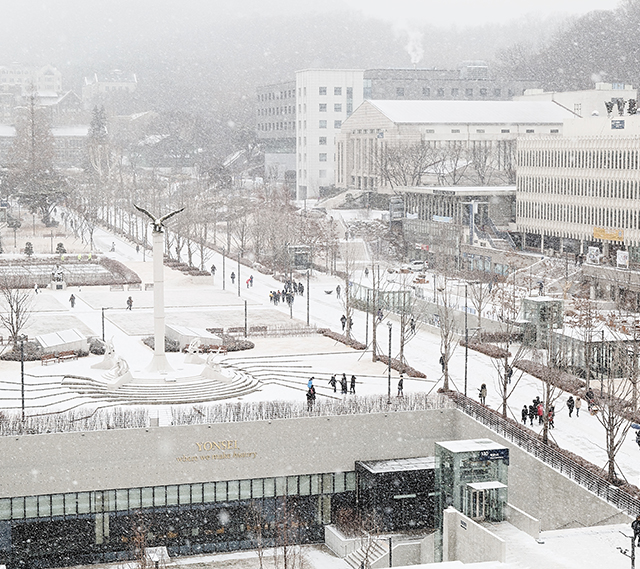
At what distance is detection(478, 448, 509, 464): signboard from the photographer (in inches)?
1334

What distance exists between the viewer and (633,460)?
3588 centimetres

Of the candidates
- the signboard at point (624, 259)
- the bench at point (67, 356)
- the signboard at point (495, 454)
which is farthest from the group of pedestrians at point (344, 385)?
the signboard at point (624, 259)

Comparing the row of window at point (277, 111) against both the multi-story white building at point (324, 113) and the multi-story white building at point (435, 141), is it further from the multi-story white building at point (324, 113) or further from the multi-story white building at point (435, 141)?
the multi-story white building at point (435, 141)

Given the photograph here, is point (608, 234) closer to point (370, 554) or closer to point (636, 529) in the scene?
point (370, 554)

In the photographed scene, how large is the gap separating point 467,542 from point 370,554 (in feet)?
15.7

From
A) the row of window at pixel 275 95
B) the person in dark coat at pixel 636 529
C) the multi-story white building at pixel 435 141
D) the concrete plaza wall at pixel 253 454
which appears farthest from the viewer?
the row of window at pixel 275 95

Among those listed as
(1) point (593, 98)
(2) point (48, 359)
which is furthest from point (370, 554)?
(1) point (593, 98)

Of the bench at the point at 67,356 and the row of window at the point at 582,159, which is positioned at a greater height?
the row of window at the point at 582,159

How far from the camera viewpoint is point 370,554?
34.9 m

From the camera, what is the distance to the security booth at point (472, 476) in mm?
32812

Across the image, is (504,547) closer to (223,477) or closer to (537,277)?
(223,477)

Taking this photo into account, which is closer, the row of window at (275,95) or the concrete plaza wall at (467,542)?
the concrete plaza wall at (467,542)

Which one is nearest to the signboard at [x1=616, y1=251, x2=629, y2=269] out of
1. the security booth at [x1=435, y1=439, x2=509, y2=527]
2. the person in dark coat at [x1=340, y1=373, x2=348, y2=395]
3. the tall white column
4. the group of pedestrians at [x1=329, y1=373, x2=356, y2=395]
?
the group of pedestrians at [x1=329, y1=373, x2=356, y2=395]

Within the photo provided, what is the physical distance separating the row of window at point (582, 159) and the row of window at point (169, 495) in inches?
1665
